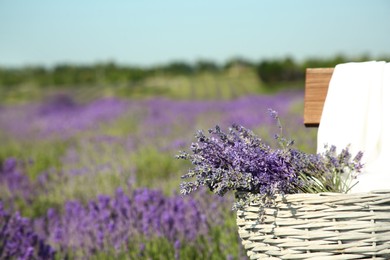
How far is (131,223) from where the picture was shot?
3219 millimetres

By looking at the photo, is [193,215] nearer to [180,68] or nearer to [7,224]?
[7,224]

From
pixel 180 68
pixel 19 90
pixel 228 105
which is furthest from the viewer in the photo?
→ pixel 180 68

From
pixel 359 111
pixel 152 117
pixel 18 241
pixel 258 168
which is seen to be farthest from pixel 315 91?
pixel 152 117

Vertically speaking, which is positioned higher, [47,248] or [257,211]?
[257,211]

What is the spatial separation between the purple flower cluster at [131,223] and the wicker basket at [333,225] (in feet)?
3.91

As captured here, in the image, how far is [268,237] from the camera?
78.4 inches

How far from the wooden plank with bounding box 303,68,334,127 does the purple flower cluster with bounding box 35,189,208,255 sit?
781mm

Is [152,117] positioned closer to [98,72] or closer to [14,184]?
[14,184]

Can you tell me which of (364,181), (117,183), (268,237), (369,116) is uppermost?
(369,116)

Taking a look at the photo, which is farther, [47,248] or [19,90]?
[19,90]

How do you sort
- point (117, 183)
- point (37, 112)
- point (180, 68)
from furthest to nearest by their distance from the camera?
point (180, 68) → point (37, 112) → point (117, 183)

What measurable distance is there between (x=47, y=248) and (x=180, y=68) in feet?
87.0

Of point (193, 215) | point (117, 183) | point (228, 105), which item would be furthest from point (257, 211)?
point (228, 105)

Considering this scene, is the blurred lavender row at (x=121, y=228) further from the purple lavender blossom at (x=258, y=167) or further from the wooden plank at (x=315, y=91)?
the purple lavender blossom at (x=258, y=167)
